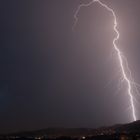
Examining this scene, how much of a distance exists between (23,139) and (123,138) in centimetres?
4807

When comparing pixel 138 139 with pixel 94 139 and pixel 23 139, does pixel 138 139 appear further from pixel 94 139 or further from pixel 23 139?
pixel 23 139

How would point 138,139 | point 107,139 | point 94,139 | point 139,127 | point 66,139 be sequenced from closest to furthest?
point 138,139 → point 107,139 → point 94,139 → point 66,139 → point 139,127

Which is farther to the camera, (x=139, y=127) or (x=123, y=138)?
(x=139, y=127)

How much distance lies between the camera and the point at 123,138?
76688 millimetres

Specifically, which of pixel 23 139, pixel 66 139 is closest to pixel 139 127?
pixel 66 139

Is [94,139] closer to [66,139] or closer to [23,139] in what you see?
[66,139]

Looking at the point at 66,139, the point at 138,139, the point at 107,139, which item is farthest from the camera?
the point at 66,139

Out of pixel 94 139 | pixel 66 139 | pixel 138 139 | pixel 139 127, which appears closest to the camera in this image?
pixel 138 139

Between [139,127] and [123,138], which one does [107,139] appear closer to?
[123,138]

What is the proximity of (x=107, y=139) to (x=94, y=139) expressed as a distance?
8537 mm

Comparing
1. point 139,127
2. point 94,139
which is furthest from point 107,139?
point 139,127

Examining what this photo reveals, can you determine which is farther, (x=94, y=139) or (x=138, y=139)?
(x=94, y=139)

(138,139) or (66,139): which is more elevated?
(66,139)

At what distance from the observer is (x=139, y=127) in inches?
4882
